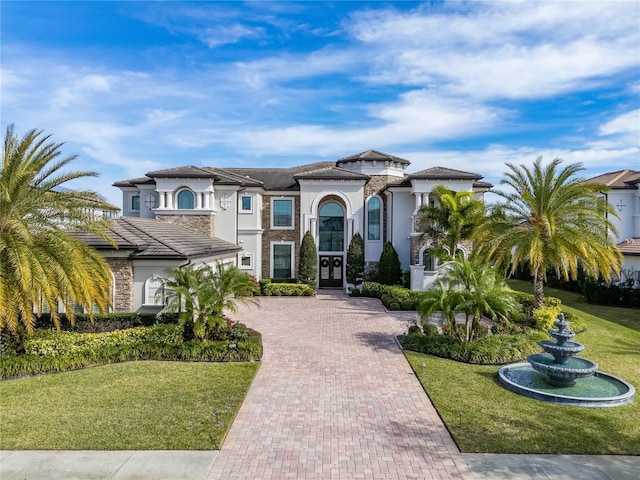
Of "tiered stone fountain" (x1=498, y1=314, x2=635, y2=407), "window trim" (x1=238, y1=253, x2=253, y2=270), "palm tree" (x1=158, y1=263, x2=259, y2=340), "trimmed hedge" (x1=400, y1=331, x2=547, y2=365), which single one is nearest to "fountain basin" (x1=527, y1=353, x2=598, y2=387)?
"tiered stone fountain" (x1=498, y1=314, x2=635, y2=407)

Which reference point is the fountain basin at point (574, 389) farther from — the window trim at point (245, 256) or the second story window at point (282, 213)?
the second story window at point (282, 213)

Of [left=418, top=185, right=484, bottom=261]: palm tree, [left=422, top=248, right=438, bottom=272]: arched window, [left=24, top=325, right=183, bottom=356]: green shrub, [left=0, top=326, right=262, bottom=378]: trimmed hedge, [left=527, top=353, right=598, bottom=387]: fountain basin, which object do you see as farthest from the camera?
[left=422, top=248, right=438, bottom=272]: arched window

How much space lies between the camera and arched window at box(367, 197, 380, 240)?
1144 inches

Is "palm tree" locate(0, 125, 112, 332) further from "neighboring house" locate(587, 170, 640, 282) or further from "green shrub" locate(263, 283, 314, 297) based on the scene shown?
"neighboring house" locate(587, 170, 640, 282)

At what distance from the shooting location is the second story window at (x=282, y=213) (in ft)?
95.8

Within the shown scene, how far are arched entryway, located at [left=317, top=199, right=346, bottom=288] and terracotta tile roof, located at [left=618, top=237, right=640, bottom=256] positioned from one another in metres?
17.0

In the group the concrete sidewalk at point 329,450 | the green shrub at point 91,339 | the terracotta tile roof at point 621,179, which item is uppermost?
the terracotta tile roof at point 621,179

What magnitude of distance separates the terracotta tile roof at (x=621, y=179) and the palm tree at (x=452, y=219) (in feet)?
40.0

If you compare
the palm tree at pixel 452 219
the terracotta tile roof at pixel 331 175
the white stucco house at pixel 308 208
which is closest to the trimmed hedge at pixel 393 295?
the white stucco house at pixel 308 208

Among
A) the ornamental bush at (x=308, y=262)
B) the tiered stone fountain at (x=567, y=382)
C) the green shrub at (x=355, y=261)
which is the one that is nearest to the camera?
the tiered stone fountain at (x=567, y=382)

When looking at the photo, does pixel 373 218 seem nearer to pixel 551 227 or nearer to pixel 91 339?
pixel 551 227

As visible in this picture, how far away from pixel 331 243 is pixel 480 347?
59.4 ft

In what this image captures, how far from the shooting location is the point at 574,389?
33.1ft

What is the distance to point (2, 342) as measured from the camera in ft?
37.8
